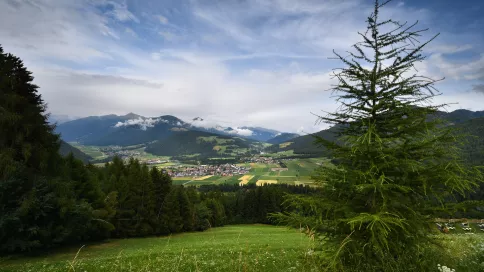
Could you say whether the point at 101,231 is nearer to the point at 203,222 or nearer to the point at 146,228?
the point at 146,228

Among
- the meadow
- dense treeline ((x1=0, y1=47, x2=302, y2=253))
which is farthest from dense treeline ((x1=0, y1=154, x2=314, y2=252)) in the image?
the meadow

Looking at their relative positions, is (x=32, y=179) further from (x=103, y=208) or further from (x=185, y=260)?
(x=185, y=260)

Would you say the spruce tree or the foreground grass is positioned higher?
the spruce tree

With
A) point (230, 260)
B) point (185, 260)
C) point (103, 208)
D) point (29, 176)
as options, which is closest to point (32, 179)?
point (29, 176)

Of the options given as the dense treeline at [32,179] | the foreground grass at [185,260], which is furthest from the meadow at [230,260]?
the dense treeline at [32,179]

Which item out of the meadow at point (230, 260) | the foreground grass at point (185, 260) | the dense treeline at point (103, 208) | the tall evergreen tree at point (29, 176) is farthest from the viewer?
the dense treeline at point (103, 208)

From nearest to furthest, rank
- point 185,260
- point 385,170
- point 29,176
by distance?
point 385,170 → point 185,260 → point 29,176

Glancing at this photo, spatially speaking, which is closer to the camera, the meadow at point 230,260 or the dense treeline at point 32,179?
the meadow at point 230,260

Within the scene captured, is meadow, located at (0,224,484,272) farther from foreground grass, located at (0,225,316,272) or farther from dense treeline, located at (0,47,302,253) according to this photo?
dense treeline, located at (0,47,302,253)

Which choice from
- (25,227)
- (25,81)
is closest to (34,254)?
(25,227)

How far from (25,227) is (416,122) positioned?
94.6 ft

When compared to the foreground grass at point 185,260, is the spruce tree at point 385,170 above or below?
above

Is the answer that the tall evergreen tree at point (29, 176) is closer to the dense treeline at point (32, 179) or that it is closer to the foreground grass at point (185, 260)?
the dense treeline at point (32, 179)

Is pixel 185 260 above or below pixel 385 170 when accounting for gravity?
below
